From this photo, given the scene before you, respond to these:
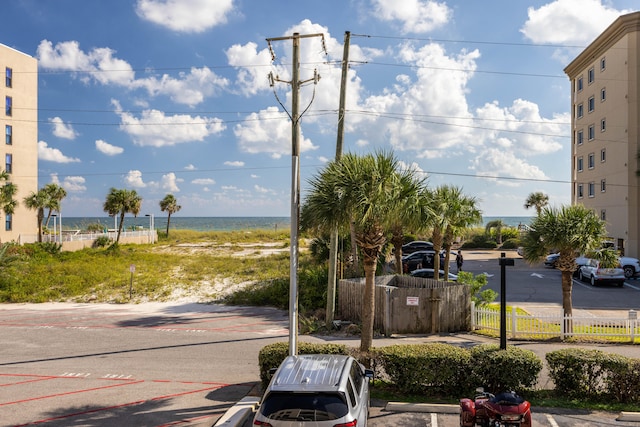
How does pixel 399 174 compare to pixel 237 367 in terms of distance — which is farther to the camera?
pixel 237 367

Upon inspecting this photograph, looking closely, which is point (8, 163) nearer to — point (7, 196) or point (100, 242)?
point (7, 196)

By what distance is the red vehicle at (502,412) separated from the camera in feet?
25.1

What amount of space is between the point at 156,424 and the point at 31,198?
41561 mm

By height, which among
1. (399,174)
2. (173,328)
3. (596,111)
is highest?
(596,111)

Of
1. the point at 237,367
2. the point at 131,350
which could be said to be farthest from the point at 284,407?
the point at 131,350

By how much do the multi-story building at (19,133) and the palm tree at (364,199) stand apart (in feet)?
132

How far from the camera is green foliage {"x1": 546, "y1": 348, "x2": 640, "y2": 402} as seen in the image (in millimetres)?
10281

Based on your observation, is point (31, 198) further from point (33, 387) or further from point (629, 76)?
point (629, 76)

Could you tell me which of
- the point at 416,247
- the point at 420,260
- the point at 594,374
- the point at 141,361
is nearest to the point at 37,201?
the point at 420,260

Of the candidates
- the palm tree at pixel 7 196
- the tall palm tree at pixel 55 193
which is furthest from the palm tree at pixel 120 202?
the palm tree at pixel 7 196

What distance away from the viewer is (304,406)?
6.99 m

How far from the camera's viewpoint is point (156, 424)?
982 centimetres

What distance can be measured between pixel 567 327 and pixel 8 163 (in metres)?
45.4

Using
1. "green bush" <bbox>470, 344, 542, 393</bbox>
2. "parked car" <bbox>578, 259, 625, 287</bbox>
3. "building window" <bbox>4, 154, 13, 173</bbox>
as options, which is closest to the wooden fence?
"green bush" <bbox>470, 344, 542, 393</bbox>
